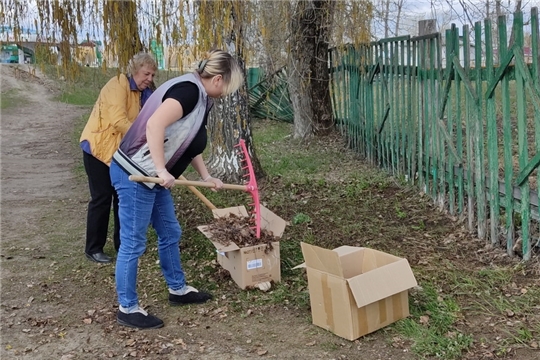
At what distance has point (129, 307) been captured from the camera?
12.5ft

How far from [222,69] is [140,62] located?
1247 millimetres

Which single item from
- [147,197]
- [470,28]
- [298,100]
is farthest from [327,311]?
[298,100]

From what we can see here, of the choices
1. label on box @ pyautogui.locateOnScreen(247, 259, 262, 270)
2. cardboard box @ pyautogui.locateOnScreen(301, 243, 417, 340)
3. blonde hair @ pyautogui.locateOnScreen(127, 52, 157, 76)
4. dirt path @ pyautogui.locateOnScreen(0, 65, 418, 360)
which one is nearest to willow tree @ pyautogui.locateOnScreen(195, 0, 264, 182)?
blonde hair @ pyautogui.locateOnScreen(127, 52, 157, 76)

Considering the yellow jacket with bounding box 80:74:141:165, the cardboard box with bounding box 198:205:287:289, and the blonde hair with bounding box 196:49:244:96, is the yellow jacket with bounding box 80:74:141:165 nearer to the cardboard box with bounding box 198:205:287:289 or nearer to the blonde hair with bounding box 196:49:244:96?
the cardboard box with bounding box 198:205:287:289

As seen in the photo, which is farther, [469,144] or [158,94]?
[469,144]

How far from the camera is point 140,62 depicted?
14.8 ft

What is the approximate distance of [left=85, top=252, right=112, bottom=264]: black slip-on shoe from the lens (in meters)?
5.04

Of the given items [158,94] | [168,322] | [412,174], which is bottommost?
[168,322]

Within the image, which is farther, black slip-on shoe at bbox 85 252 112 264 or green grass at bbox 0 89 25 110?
green grass at bbox 0 89 25 110

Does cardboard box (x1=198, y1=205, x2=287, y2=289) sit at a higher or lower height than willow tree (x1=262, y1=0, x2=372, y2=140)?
lower

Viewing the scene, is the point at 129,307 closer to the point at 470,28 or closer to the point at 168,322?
the point at 168,322

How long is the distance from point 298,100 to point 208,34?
6058 mm

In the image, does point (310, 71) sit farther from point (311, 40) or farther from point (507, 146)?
point (507, 146)

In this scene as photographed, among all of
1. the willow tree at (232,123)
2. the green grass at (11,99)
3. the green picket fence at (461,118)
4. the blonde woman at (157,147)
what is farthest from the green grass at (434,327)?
the green grass at (11,99)
